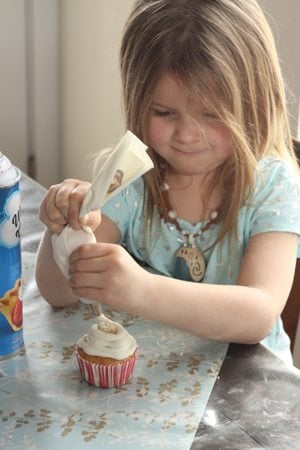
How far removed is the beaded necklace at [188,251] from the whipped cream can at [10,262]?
335mm

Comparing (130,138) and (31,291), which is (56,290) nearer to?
(31,291)

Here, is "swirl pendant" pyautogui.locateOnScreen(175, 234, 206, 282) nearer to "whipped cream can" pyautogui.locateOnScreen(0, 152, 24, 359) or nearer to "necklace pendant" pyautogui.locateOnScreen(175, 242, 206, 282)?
"necklace pendant" pyautogui.locateOnScreen(175, 242, 206, 282)

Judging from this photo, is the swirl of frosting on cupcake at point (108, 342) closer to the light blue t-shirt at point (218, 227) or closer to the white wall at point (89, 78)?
the light blue t-shirt at point (218, 227)

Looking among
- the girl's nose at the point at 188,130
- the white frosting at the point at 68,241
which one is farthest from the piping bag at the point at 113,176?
the girl's nose at the point at 188,130

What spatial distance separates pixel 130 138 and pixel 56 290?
1.04ft

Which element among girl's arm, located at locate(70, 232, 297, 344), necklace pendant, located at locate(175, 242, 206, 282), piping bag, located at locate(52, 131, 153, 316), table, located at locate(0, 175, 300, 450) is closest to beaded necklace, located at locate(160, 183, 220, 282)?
necklace pendant, located at locate(175, 242, 206, 282)

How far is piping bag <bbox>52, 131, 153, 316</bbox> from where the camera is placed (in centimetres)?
66

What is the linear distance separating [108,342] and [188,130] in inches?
12.2

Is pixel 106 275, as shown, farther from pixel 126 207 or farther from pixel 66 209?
pixel 126 207

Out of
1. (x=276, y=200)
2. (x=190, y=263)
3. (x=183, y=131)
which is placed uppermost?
(x=183, y=131)

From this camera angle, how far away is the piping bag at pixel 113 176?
662mm

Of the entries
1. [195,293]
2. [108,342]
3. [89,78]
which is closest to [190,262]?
[195,293]

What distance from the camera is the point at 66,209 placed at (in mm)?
810

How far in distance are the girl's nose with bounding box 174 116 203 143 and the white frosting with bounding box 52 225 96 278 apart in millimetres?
225
